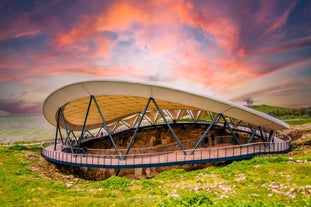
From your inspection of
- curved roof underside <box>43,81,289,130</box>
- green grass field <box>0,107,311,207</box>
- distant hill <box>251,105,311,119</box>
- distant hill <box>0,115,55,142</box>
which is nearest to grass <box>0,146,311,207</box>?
green grass field <box>0,107,311,207</box>

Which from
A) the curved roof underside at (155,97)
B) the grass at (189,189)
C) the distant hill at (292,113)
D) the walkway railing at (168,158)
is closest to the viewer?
the grass at (189,189)

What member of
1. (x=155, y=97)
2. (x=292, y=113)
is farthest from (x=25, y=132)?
(x=292, y=113)

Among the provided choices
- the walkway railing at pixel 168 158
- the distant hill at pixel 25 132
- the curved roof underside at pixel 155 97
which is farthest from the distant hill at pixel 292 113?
the distant hill at pixel 25 132

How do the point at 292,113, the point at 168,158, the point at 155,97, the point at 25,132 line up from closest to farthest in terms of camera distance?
the point at 168,158 < the point at 155,97 < the point at 292,113 < the point at 25,132

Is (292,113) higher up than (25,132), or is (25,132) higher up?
(292,113)

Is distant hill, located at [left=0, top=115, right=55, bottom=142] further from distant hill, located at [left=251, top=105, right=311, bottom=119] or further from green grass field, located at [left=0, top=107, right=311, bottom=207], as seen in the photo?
distant hill, located at [left=251, top=105, right=311, bottom=119]

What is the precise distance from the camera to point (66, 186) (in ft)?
40.3

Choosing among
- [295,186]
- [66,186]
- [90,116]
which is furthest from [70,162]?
[295,186]

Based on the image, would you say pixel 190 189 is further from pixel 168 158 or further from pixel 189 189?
pixel 168 158

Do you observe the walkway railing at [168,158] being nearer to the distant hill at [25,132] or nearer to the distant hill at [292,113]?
the distant hill at [292,113]

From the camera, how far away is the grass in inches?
302

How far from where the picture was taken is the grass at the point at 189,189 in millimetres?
7676

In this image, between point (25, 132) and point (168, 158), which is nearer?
point (168, 158)

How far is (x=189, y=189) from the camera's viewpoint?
32.1 feet
